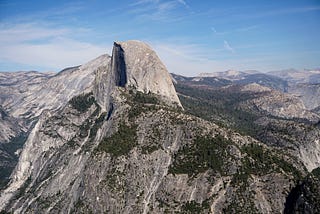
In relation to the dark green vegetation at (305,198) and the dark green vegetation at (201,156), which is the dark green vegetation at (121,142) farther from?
the dark green vegetation at (305,198)

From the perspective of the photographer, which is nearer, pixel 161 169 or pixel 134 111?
pixel 161 169

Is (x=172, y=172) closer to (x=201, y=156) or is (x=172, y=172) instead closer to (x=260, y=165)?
(x=201, y=156)

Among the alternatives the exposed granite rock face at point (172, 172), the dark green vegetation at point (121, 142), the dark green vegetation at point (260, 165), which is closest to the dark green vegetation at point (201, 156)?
the exposed granite rock face at point (172, 172)

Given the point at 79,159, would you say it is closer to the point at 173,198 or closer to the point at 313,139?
the point at 173,198

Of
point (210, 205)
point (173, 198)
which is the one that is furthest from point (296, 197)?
point (173, 198)

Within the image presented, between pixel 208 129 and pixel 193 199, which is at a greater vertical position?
pixel 208 129

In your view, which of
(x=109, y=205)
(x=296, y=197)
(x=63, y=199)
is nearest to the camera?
(x=296, y=197)

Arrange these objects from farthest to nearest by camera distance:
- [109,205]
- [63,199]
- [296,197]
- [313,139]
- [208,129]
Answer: [313,139] < [63,199] < [208,129] < [109,205] < [296,197]
